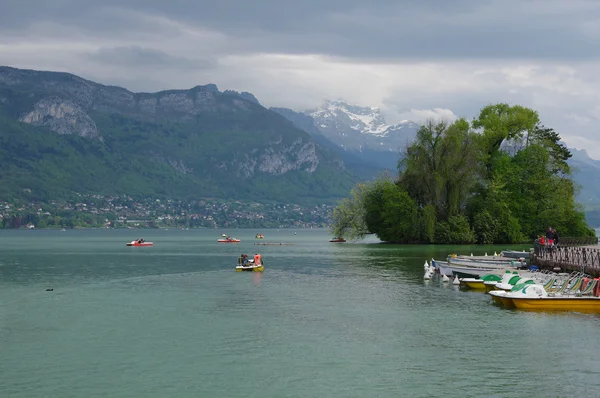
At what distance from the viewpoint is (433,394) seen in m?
27.5

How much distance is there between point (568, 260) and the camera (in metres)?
67.1

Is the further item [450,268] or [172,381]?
[450,268]

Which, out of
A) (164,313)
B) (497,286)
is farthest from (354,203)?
(164,313)

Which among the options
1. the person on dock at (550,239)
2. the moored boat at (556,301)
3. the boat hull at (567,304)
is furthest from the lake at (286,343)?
the person on dock at (550,239)

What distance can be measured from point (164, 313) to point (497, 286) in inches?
956

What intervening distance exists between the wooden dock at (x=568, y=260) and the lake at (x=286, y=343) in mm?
9514

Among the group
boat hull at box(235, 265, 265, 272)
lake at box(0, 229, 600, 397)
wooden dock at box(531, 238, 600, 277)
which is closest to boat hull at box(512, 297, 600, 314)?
lake at box(0, 229, 600, 397)

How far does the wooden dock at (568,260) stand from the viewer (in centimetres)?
5928

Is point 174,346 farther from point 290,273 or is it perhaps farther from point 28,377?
point 290,273

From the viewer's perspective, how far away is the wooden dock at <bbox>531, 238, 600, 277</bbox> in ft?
194

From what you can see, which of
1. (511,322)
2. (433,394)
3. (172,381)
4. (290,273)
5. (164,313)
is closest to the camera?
(433,394)

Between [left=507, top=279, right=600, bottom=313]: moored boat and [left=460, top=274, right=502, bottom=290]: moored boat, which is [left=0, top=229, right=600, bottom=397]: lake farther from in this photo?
Answer: [left=460, top=274, right=502, bottom=290]: moored boat

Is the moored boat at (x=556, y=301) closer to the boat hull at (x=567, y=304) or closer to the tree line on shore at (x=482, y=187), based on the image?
the boat hull at (x=567, y=304)

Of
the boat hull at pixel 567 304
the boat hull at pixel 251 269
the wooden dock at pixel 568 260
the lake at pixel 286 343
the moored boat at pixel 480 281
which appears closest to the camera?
the lake at pixel 286 343
